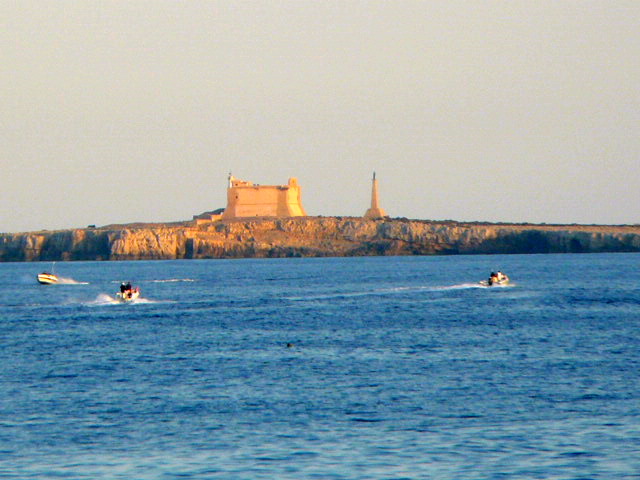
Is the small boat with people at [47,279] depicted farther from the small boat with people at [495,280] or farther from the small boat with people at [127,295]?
the small boat with people at [495,280]

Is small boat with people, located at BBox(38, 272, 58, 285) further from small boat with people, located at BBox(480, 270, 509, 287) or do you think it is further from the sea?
the sea

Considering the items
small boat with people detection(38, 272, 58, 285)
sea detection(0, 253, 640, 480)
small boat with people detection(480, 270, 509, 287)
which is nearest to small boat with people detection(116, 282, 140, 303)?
sea detection(0, 253, 640, 480)

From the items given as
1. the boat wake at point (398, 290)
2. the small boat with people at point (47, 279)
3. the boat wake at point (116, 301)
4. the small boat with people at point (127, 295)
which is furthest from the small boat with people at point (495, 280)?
the small boat with people at point (47, 279)

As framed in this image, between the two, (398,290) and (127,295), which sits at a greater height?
(398,290)

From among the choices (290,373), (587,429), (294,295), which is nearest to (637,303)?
(294,295)

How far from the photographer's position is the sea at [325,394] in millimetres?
25828

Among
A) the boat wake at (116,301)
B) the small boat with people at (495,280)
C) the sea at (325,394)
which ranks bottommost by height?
the sea at (325,394)

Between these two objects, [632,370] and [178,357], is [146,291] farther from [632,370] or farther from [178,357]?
[632,370]

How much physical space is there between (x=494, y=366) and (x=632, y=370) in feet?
17.3

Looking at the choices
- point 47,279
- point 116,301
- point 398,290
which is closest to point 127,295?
point 116,301

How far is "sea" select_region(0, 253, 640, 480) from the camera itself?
2583 cm

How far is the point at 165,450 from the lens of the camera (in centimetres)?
2742

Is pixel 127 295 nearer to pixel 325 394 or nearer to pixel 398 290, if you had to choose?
pixel 398 290

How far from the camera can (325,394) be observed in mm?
35719
